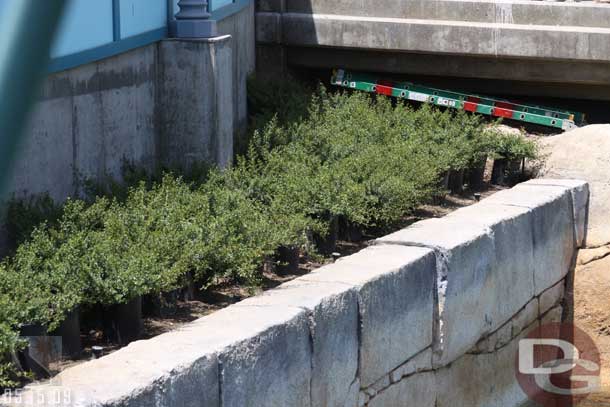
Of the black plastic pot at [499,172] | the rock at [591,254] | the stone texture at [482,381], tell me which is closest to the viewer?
the stone texture at [482,381]

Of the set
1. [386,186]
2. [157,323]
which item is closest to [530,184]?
[386,186]

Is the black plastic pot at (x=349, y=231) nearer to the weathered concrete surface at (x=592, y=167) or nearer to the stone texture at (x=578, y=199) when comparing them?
the stone texture at (x=578, y=199)

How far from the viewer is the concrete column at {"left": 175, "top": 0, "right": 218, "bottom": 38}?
6.81 m

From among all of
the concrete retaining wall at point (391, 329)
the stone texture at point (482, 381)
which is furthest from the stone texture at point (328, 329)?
the stone texture at point (482, 381)

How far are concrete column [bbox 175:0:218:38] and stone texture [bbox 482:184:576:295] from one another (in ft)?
7.83

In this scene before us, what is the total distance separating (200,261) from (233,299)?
1.25 ft

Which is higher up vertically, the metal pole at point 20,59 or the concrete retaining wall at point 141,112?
the metal pole at point 20,59

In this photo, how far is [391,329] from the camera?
513cm

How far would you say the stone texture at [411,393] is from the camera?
5.14m

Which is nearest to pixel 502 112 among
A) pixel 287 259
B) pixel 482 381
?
pixel 482 381

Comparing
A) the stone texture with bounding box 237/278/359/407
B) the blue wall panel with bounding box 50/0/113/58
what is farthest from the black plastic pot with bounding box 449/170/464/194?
the stone texture with bounding box 237/278/359/407

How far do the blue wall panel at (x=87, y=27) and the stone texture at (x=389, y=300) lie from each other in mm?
1938

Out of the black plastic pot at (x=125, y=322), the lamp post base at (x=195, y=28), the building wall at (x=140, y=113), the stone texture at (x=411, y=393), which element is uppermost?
the lamp post base at (x=195, y=28)

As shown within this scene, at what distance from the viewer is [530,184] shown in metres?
7.86
